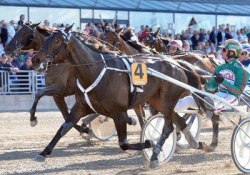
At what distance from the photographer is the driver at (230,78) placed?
902 cm

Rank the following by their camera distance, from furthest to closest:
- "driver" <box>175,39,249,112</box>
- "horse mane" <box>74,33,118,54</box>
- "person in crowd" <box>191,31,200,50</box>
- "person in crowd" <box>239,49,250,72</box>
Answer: "person in crowd" <box>191,31,200,50</box>, "person in crowd" <box>239,49,250,72</box>, "driver" <box>175,39,249,112</box>, "horse mane" <box>74,33,118,54</box>

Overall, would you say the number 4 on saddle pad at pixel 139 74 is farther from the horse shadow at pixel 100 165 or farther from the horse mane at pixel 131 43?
the horse mane at pixel 131 43

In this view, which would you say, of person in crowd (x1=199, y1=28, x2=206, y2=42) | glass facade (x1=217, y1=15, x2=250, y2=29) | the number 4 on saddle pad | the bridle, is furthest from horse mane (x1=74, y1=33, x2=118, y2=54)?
glass facade (x1=217, y1=15, x2=250, y2=29)

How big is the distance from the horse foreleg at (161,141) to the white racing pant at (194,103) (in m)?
0.38

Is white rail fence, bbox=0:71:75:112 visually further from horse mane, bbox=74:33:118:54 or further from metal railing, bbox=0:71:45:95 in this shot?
horse mane, bbox=74:33:118:54

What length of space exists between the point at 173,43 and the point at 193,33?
10.5 meters

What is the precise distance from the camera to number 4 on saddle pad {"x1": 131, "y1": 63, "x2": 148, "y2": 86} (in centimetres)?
851

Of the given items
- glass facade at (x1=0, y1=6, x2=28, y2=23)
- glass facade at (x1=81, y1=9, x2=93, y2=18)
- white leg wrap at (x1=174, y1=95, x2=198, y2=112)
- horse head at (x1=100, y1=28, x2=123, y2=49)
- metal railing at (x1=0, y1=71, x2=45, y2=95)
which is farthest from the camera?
glass facade at (x1=81, y1=9, x2=93, y2=18)

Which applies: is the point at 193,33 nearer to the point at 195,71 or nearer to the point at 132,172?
the point at 195,71

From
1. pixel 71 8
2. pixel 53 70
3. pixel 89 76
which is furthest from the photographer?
pixel 71 8

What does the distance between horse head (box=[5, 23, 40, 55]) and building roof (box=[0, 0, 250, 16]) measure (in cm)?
988

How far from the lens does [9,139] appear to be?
39.8ft

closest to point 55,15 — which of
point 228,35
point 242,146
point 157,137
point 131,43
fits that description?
point 228,35

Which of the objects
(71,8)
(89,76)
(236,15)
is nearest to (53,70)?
(89,76)
